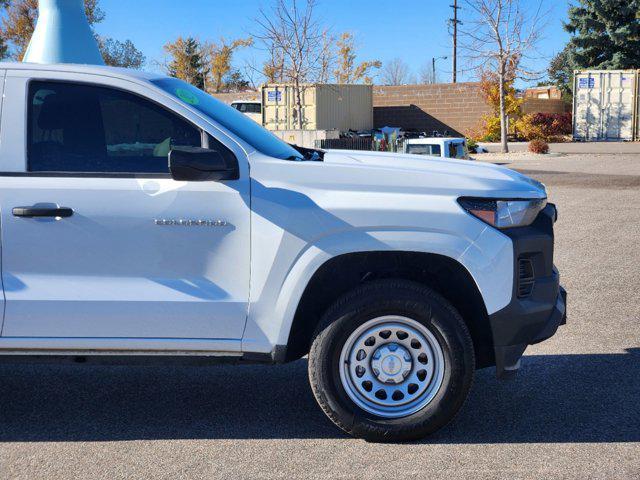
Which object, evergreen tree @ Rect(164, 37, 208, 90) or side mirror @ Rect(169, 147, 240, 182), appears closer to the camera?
side mirror @ Rect(169, 147, 240, 182)

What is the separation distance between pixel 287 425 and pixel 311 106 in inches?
1377

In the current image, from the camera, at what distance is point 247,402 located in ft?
17.5

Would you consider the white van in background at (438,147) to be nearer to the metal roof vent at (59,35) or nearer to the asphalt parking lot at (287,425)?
the metal roof vent at (59,35)

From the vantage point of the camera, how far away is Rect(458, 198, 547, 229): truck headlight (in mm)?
4480

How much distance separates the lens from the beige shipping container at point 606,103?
38.6 meters

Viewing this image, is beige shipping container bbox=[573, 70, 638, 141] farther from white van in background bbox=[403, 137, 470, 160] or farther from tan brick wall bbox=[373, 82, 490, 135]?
white van in background bbox=[403, 137, 470, 160]

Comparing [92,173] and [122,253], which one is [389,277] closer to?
[122,253]

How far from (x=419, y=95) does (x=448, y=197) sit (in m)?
41.6

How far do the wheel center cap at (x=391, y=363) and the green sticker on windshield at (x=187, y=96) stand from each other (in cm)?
165

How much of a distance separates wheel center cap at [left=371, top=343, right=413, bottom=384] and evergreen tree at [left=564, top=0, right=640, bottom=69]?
1954 inches

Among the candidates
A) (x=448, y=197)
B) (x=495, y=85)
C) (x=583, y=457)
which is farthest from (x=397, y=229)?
(x=495, y=85)

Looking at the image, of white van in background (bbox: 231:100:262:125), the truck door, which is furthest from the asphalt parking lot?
white van in background (bbox: 231:100:262:125)

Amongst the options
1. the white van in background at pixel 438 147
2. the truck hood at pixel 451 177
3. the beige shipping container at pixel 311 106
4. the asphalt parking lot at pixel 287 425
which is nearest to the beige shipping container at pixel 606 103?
the beige shipping container at pixel 311 106

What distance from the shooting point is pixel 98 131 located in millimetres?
4664
